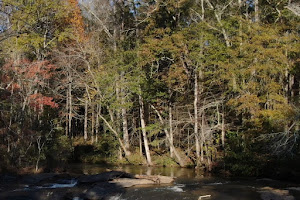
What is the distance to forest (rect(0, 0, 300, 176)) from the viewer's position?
16.7 m

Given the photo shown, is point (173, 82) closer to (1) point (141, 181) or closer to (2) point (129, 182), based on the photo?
(1) point (141, 181)

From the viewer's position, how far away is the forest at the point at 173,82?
656 inches

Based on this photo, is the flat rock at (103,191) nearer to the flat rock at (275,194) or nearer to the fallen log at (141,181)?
the fallen log at (141,181)

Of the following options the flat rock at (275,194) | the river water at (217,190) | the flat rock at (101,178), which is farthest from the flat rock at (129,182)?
the flat rock at (275,194)

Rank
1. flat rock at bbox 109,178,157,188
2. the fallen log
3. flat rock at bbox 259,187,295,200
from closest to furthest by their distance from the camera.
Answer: flat rock at bbox 259,187,295,200 → flat rock at bbox 109,178,157,188 → the fallen log

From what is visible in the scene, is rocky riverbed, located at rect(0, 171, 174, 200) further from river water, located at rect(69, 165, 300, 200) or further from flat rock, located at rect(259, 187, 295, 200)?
flat rock, located at rect(259, 187, 295, 200)

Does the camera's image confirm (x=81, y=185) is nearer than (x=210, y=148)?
Yes

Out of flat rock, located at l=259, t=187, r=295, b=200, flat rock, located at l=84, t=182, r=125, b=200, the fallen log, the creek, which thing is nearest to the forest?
the creek

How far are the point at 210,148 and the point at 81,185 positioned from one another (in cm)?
838

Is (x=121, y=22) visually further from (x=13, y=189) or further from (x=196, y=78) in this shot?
(x=13, y=189)

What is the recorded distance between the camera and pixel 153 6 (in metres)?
24.4

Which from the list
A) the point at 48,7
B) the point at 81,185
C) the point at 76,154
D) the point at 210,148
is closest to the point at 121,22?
the point at 48,7

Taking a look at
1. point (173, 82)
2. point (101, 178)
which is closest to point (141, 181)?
point (101, 178)

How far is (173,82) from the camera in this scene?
21094mm
